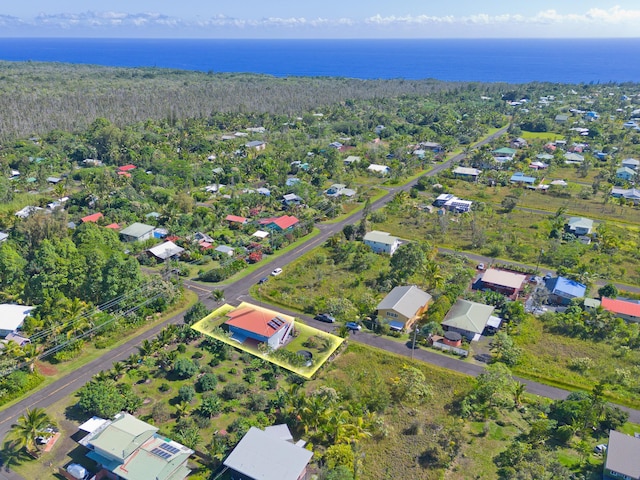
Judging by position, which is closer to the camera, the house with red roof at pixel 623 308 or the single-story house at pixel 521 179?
the house with red roof at pixel 623 308

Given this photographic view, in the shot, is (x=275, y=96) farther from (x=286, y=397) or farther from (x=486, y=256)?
(x=286, y=397)

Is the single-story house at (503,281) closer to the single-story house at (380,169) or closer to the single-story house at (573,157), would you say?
the single-story house at (380,169)

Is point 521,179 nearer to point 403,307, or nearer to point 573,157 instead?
point 573,157

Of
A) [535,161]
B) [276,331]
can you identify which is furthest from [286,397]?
[535,161]

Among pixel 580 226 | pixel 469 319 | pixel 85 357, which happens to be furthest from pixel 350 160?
pixel 85 357

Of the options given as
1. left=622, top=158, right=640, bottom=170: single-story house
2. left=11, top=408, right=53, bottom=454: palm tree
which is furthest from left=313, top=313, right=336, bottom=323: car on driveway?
left=622, top=158, right=640, bottom=170: single-story house

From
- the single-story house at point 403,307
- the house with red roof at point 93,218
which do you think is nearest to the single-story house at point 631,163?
the single-story house at point 403,307
